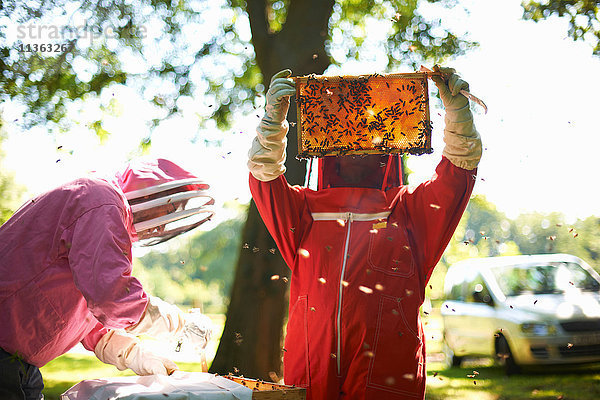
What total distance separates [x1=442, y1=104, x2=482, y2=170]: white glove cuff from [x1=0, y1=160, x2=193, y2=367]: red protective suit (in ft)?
5.24

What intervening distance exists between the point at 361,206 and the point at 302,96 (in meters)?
0.66

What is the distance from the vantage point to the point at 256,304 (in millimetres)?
5023

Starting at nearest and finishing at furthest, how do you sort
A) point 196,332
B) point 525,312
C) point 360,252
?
point 360,252
point 196,332
point 525,312

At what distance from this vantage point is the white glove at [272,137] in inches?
93.1

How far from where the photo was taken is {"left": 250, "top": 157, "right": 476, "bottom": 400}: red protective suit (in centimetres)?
220

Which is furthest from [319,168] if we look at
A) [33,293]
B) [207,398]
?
[33,293]

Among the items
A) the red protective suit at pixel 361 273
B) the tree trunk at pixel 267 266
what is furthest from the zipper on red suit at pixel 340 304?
the tree trunk at pixel 267 266

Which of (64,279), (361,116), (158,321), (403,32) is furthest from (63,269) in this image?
(403,32)

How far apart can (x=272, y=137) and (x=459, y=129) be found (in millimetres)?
928

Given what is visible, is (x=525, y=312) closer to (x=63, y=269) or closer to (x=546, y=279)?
(x=546, y=279)

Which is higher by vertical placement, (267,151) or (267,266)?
(267,151)

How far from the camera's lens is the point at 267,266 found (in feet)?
16.9

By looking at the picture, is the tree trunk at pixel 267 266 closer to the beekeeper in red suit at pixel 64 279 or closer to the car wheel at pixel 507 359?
the beekeeper in red suit at pixel 64 279

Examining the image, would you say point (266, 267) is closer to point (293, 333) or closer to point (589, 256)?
point (293, 333)
